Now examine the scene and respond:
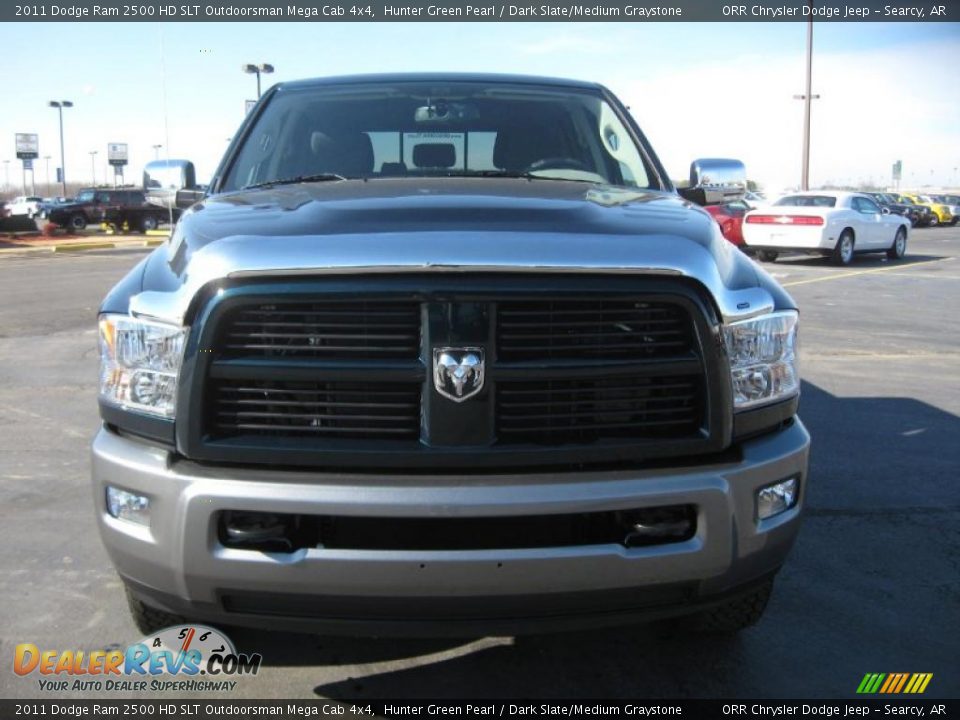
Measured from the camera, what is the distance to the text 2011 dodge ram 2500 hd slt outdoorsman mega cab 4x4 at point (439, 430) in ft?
7.28

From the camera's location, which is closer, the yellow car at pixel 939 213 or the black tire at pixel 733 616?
the black tire at pixel 733 616

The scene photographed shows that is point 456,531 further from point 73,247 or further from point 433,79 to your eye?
point 73,247

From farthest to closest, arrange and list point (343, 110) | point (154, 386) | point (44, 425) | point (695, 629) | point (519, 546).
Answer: point (44, 425) → point (343, 110) → point (695, 629) → point (154, 386) → point (519, 546)

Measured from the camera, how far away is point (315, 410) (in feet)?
7.66

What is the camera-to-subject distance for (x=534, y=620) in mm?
2309

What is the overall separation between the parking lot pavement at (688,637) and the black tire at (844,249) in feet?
43.8

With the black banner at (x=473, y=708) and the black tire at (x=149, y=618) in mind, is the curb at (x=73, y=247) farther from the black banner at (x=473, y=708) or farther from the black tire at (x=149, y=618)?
the black banner at (x=473, y=708)

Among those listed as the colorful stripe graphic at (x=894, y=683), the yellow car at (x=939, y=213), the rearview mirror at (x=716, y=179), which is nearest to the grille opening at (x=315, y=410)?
the colorful stripe graphic at (x=894, y=683)

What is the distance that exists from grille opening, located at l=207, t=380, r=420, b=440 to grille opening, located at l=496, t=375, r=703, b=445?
0.25m

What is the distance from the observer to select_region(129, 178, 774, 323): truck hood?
2.26 meters

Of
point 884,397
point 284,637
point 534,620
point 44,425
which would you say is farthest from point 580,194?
point 884,397

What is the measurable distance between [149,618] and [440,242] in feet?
4.99

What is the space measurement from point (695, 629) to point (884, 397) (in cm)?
458

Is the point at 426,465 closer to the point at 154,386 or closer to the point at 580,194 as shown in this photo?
the point at 154,386
